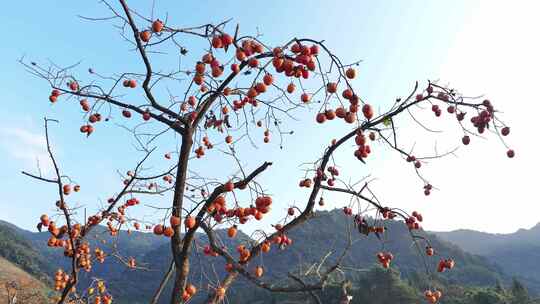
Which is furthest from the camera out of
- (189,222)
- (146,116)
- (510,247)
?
(510,247)


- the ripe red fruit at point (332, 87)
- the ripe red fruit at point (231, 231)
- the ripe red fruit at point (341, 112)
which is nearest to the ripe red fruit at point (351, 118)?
the ripe red fruit at point (341, 112)

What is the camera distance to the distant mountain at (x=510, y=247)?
428 feet

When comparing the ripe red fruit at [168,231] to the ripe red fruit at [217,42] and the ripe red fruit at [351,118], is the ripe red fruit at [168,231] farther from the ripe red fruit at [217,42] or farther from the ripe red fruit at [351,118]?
the ripe red fruit at [351,118]

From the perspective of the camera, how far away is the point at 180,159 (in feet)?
12.0

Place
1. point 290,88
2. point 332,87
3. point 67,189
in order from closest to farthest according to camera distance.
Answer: point 332,87, point 290,88, point 67,189

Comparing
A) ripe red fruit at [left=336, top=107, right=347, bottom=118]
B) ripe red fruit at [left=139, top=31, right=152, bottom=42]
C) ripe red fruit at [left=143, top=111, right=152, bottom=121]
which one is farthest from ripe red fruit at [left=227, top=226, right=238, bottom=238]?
ripe red fruit at [left=139, top=31, right=152, bottom=42]

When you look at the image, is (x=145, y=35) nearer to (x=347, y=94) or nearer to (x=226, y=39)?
(x=226, y=39)

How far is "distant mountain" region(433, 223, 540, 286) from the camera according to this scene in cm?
13050

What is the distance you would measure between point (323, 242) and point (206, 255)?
11271 cm

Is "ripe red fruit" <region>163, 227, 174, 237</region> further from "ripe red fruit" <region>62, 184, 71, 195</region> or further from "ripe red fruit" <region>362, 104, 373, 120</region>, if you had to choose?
"ripe red fruit" <region>62, 184, 71, 195</region>

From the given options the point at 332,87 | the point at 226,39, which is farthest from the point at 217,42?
the point at 332,87

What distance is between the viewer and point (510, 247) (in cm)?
15212

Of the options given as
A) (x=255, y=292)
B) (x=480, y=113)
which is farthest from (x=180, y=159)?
(x=255, y=292)

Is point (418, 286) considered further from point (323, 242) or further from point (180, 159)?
point (323, 242)
